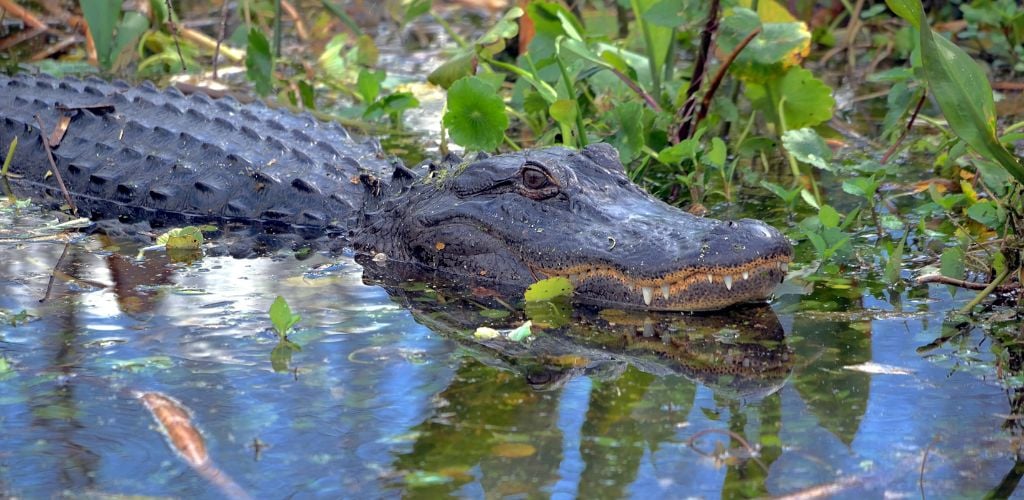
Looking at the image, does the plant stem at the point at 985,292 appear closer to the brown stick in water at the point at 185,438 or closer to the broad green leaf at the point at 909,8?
the broad green leaf at the point at 909,8

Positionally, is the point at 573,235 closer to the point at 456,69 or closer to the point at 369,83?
the point at 456,69

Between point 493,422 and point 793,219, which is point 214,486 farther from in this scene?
point 793,219

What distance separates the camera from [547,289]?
418 cm

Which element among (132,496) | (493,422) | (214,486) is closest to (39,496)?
(132,496)

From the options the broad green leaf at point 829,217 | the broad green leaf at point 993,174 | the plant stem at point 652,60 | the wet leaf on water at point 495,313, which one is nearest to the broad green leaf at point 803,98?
the plant stem at point 652,60

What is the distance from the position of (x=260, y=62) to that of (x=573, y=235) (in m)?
3.25

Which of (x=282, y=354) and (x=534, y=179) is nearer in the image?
(x=282, y=354)

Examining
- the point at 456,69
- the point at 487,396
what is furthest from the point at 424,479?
the point at 456,69

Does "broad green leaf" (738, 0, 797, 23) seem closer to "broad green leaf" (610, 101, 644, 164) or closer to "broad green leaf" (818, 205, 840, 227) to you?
"broad green leaf" (610, 101, 644, 164)

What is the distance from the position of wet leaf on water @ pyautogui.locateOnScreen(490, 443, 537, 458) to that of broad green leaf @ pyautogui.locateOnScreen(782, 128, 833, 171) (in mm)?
2564

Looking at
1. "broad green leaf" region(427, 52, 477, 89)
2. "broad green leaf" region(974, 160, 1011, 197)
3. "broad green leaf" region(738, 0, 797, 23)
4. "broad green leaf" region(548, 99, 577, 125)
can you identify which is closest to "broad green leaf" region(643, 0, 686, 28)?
"broad green leaf" region(548, 99, 577, 125)

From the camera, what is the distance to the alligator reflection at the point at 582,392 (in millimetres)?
2762

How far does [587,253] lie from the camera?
423cm

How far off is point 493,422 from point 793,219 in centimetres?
260
